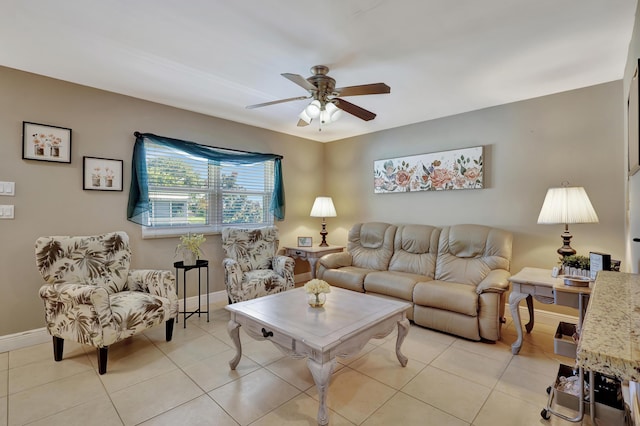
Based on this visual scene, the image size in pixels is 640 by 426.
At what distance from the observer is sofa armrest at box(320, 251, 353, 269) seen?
3990 mm

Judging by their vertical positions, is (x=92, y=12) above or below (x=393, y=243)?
above

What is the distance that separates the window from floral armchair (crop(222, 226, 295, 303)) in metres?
0.44

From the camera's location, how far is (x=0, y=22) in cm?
201

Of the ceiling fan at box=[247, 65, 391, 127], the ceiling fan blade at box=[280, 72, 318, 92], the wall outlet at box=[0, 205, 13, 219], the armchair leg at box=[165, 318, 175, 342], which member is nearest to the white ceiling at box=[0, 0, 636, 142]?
the ceiling fan at box=[247, 65, 391, 127]

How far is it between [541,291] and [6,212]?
4.50 metres

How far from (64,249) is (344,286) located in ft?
9.11

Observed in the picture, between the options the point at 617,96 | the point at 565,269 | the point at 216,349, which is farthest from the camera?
Result: the point at 617,96

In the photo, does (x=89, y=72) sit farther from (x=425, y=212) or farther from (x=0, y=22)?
(x=425, y=212)

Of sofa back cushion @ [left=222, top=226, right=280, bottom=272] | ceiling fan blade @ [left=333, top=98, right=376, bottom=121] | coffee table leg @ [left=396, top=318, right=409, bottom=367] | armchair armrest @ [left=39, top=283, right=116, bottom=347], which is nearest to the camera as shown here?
armchair armrest @ [left=39, top=283, right=116, bottom=347]

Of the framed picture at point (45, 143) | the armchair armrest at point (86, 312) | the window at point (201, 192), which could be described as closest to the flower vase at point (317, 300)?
the armchair armrest at point (86, 312)

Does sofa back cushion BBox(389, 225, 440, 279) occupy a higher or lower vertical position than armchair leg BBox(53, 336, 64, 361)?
higher

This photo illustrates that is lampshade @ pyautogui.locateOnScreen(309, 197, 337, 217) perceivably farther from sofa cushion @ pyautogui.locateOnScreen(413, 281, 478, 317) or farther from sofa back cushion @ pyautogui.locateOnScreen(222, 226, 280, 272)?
sofa cushion @ pyautogui.locateOnScreen(413, 281, 478, 317)

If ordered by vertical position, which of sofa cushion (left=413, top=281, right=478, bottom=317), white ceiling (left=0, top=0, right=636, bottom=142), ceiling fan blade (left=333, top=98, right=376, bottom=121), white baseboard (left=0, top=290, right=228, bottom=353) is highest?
white ceiling (left=0, top=0, right=636, bottom=142)

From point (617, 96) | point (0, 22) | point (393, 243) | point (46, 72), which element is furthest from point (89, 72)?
point (617, 96)
